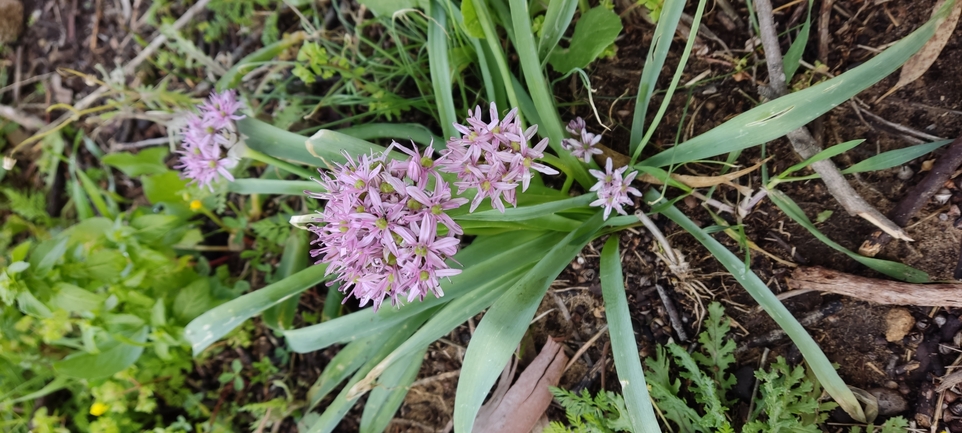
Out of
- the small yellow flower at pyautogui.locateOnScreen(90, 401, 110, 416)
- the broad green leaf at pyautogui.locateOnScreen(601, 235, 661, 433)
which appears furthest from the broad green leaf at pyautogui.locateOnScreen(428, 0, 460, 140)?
the small yellow flower at pyautogui.locateOnScreen(90, 401, 110, 416)

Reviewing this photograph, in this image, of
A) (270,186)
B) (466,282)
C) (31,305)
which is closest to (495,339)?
(466,282)

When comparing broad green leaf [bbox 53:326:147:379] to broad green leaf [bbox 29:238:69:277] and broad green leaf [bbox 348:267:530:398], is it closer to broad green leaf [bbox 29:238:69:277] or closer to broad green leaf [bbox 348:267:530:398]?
broad green leaf [bbox 29:238:69:277]

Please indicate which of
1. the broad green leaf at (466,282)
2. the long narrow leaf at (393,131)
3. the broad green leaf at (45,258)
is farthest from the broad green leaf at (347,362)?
the broad green leaf at (45,258)

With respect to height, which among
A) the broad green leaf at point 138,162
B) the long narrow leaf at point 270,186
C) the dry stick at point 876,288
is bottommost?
the broad green leaf at point 138,162

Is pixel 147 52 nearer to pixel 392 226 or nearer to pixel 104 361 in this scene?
pixel 104 361

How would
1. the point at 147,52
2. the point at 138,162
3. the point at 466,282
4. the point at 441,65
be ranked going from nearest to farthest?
1. the point at 466,282
2. the point at 441,65
3. the point at 138,162
4. the point at 147,52

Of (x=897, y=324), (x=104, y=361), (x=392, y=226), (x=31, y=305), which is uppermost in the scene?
(x=897, y=324)

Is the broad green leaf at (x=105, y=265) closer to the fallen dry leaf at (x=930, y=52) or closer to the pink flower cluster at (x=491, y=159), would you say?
the pink flower cluster at (x=491, y=159)
